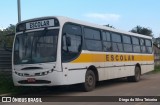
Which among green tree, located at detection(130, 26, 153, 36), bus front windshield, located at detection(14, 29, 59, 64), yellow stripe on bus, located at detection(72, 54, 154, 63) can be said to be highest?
green tree, located at detection(130, 26, 153, 36)

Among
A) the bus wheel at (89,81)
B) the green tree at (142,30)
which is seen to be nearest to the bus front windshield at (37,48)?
the bus wheel at (89,81)

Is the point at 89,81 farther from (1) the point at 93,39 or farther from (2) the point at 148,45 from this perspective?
(2) the point at 148,45

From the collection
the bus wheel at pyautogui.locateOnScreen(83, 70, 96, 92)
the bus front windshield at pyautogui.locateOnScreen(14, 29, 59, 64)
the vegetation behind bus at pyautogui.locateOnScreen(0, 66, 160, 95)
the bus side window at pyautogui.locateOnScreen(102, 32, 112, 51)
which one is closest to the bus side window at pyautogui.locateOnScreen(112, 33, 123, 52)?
the bus side window at pyautogui.locateOnScreen(102, 32, 112, 51)

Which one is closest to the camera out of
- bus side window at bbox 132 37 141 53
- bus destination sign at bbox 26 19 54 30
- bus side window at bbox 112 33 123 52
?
bus destination sign at bbox 26 19 54 30

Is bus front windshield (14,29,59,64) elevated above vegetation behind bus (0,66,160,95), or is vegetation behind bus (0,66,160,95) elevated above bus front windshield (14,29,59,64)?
bus front windshield (14,29,59,64)

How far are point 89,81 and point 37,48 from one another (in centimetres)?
284

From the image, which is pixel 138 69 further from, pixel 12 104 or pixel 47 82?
pixel 12 104

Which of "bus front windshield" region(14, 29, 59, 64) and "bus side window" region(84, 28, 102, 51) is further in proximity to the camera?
"bus side window" region(84, 28, 102, 51)

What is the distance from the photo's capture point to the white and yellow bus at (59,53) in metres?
12.7

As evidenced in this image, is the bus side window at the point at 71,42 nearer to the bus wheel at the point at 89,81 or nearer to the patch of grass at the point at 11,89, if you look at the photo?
the bus wheel at the point at 89,81

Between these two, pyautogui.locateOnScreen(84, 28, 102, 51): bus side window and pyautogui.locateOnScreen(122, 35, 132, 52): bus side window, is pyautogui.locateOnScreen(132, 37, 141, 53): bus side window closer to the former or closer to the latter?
pyautogui.locateOnScreen(122, 35, 132, 52): bus side window

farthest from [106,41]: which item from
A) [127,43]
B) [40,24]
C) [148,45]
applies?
[148,45]

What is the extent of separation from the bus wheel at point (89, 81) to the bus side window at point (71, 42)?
121 centimetres

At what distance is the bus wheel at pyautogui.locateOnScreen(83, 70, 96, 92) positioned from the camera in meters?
14.3
